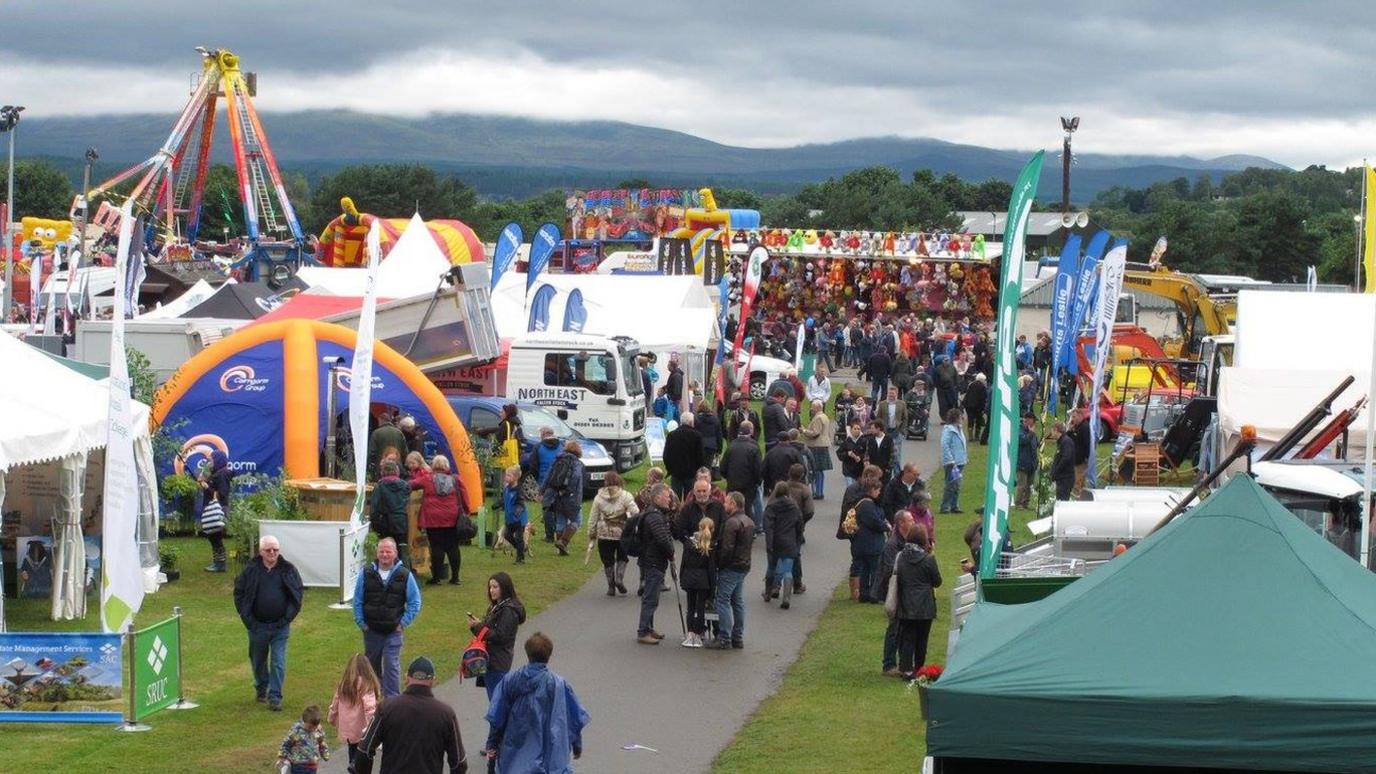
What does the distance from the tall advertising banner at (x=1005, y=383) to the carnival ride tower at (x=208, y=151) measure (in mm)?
65376

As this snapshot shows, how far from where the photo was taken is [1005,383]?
12883 millimetres

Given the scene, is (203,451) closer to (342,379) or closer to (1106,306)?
(342,379)

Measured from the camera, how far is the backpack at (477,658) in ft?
40.9

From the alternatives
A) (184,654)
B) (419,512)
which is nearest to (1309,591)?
(184,654)

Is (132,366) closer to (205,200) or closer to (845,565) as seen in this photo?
(845,565)

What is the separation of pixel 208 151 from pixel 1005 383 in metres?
76.7

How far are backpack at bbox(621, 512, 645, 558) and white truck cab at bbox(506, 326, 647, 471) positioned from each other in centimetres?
1078

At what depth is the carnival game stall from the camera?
51.3 feet

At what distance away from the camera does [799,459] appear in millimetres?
21344

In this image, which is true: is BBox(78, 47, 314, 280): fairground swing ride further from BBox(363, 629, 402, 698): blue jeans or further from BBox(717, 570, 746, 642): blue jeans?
BBox(363, 629, 402, 698): blue jeans

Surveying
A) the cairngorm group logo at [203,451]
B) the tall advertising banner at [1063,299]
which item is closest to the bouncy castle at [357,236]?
the tall advertising banner at [1063,299]

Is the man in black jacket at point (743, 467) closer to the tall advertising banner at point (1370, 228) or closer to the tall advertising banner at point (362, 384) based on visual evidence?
the tall advertising banner at point (362, 384)

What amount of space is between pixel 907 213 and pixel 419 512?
83.3 m

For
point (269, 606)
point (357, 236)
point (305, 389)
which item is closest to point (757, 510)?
point (305, 389)
